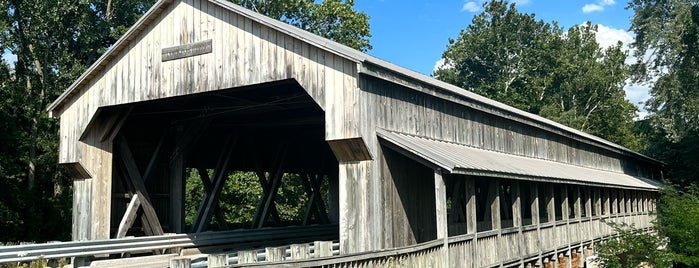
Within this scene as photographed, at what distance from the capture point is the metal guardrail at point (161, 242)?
513 inches

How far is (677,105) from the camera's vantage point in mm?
38469

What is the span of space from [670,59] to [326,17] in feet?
66.0

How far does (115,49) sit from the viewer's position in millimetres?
16859

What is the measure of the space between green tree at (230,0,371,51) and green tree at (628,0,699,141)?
1648 centimetres

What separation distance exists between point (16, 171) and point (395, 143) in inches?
828

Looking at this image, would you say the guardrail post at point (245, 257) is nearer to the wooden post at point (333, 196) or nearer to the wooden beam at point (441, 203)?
the wooden beam at point (441, 203)

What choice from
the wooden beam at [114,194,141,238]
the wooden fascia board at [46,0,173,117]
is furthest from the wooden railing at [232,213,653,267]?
the wooden beam at [114,194,141,238]

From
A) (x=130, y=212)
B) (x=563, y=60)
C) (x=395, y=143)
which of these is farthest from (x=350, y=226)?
(x=563, y=60)

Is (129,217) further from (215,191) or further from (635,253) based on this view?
(635,253)

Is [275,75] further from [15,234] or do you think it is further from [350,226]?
[15,234]

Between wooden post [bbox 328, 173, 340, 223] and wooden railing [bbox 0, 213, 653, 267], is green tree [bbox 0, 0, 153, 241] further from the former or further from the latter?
wooden railing [bbox 0, 213, 653, 267]

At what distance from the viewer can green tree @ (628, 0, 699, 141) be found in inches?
1396

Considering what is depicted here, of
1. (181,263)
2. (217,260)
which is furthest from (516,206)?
(181,263)

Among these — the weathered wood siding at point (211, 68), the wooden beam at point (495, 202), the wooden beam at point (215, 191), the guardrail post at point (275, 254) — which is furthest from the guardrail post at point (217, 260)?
the wooden beam at point (215, 191)
